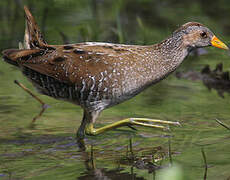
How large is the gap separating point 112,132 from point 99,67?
90 cm

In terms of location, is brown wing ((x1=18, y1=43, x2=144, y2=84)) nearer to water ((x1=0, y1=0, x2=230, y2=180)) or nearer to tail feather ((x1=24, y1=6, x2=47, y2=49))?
tail feather ((x1=24, y1=6, x2=47, y2=49))

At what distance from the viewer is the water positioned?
15.8 ft

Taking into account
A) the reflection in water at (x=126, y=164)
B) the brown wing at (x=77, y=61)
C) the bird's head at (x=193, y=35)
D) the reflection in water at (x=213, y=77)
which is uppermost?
the bird's head at (x=193, y=35)

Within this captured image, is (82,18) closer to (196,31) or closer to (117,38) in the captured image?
(117,38)

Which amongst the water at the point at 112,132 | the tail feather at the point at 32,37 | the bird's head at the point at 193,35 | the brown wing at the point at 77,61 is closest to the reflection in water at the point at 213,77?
the water at the point at 112,132

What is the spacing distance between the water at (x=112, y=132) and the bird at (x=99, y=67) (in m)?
0.30

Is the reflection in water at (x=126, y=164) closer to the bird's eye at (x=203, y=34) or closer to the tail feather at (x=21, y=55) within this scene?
the tail feather at (x=21, y=55)

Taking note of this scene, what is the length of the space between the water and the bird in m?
0.30

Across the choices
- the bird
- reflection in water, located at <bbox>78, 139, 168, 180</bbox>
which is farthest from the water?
the bird

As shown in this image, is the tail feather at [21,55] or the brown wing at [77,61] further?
the tail feather at [21,55]

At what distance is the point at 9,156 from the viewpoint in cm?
518

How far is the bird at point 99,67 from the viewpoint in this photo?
535 cm

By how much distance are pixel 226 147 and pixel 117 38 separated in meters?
4.07

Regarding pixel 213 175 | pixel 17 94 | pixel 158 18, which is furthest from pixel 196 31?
pixel 158 18
